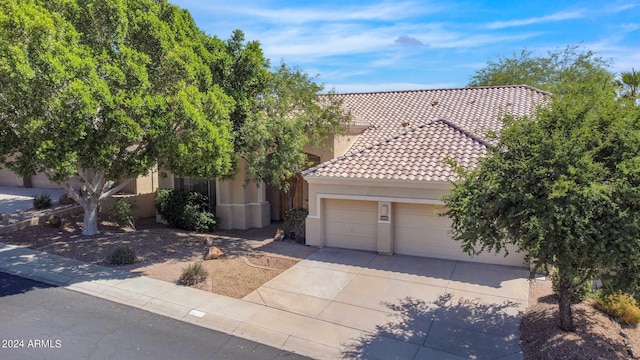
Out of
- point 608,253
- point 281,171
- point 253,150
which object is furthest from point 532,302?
point 253,150

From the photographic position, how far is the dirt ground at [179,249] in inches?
463

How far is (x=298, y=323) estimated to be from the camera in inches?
348

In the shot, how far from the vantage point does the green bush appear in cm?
1828

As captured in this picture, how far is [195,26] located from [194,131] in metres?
5.53

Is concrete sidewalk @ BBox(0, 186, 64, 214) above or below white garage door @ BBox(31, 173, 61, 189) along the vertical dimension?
below

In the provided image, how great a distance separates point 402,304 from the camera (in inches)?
390

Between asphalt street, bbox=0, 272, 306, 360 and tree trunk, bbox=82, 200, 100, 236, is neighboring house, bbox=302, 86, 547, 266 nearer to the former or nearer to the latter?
asphalt street, bbox=0, 272, 306, 360

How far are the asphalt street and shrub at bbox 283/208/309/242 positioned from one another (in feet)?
24.5

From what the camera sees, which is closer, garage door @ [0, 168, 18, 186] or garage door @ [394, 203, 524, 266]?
garage door @ [394, 203, 524, 266]

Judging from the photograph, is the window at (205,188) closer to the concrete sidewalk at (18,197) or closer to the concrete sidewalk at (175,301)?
the concrete sidewalk at (175,301)

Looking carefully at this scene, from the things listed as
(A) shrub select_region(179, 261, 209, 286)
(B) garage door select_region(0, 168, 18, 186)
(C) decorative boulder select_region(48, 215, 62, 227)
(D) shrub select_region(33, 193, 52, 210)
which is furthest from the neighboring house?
(B) garage door select_region(0, 168, 18, 186)

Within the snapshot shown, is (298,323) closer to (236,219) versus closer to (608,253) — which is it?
(608,253)

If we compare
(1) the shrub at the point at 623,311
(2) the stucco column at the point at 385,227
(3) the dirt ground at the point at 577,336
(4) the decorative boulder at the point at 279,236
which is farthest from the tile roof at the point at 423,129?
(1) the shrub at the point at 623,311

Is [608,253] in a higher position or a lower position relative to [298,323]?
higher
